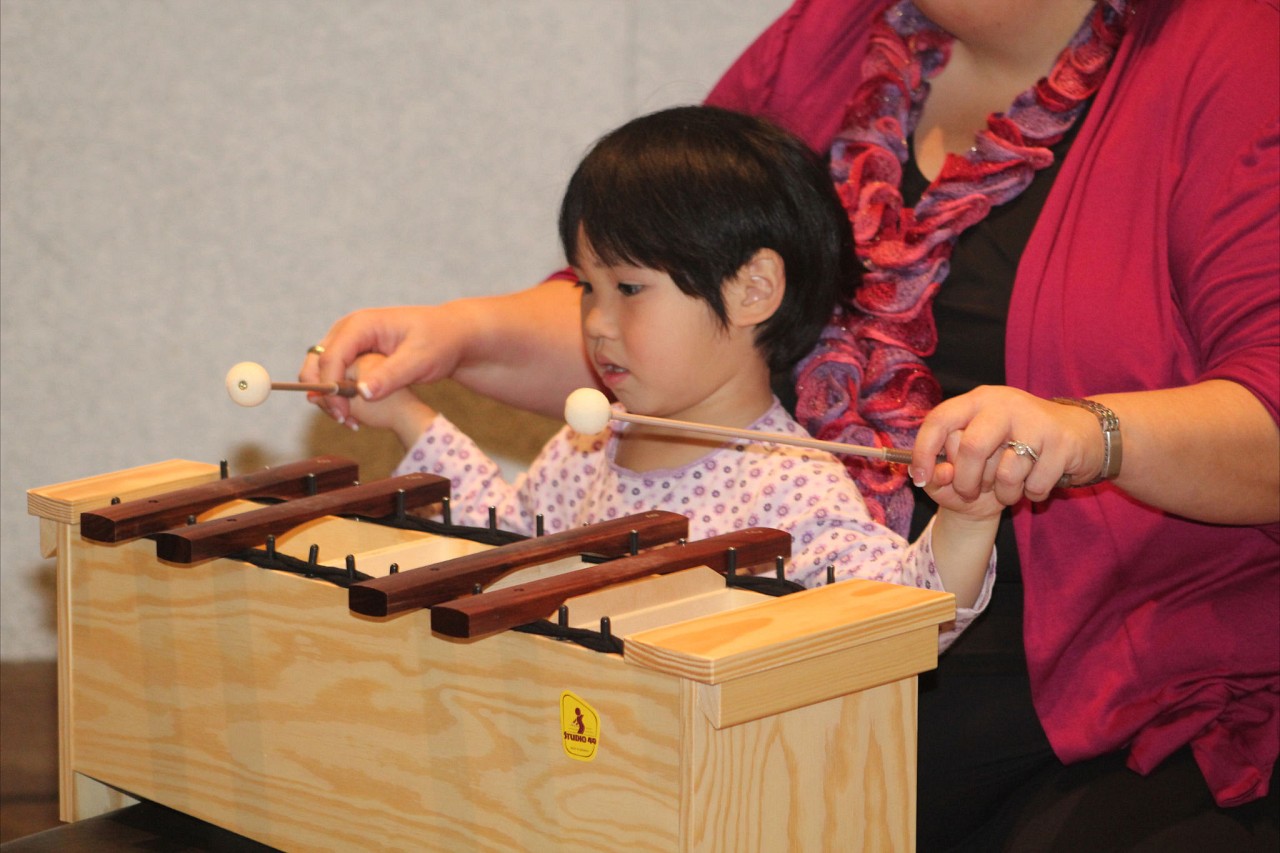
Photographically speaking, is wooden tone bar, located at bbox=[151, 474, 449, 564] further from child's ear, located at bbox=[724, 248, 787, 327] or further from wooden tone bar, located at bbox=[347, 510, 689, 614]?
child's ear, located at bbox=[724, 248, 787, 327]

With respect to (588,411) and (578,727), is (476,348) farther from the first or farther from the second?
(578,727)

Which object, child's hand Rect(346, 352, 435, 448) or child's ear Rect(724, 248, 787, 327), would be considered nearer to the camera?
child's ear Rect(724, 248, 787, 327)

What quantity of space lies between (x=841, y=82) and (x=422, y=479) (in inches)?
27.0

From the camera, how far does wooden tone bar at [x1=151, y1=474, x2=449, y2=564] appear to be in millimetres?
1059

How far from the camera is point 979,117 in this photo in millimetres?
1480

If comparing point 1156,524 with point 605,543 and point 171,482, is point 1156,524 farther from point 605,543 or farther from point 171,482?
point 171,482

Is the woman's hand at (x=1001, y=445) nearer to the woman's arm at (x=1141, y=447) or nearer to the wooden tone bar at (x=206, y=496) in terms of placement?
the woman's arm at (x=1141, y=447)

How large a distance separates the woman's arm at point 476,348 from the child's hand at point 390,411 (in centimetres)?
1

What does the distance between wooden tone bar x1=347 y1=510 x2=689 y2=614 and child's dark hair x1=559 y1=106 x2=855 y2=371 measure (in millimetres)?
302

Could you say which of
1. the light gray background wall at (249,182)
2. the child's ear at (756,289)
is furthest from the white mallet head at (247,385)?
the light gray background wall at (249,182)

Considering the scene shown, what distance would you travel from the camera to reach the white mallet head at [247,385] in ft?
4.22

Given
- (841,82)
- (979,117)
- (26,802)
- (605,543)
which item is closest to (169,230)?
(26,802)

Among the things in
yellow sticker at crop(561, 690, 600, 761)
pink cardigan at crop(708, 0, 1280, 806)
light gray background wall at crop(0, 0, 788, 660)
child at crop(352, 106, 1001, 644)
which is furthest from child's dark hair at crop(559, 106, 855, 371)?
light gray background wall at crop(0, 0, 788, 660)

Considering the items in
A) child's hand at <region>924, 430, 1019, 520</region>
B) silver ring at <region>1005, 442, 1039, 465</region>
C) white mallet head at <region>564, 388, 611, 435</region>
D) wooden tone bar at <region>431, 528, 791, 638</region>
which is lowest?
wooden tone bar at <region>431, 528, 791, 638</region>
